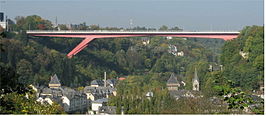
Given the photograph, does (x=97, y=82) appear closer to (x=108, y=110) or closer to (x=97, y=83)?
(x=97, y=83)

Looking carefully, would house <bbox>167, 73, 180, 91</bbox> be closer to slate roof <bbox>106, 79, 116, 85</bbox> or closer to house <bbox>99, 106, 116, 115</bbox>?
slate roof <bbox>106, 79, 116, 85</bbox>

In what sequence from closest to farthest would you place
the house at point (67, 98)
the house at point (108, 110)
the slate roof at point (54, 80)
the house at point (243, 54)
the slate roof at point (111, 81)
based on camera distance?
the house at point (108, 110) → the house at point (67, 98) → the house at point (243, 54) → the slate roof at point (54, 80) → the slate roof at point (111, 81)

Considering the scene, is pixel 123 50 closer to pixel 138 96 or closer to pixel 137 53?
pixel 137 53

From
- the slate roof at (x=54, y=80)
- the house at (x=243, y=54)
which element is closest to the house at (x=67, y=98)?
the slate roof at (x=54, y=80)

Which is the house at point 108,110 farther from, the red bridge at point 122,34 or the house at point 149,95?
the red bridge at point 122,34

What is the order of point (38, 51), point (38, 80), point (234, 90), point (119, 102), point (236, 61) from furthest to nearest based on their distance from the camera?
point (38, 51) < point (38, 80) < point (236, 61) < point (119, 102) < point (234, 90)

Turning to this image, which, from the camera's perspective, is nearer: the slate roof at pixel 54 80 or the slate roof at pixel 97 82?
the slate roof at pixel 54 80

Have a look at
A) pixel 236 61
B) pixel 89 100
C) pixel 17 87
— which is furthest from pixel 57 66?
pixel 17 87

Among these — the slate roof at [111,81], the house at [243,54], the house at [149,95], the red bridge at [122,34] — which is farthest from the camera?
the slate roof at [111,81]

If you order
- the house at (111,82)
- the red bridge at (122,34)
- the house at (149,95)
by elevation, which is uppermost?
the red bridge at (122,34)

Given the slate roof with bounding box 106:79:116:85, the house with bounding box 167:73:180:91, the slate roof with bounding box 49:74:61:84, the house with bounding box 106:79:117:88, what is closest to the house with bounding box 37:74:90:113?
the slate roof with bounding box 49:74:61:84

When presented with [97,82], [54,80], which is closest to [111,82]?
[97,82]
